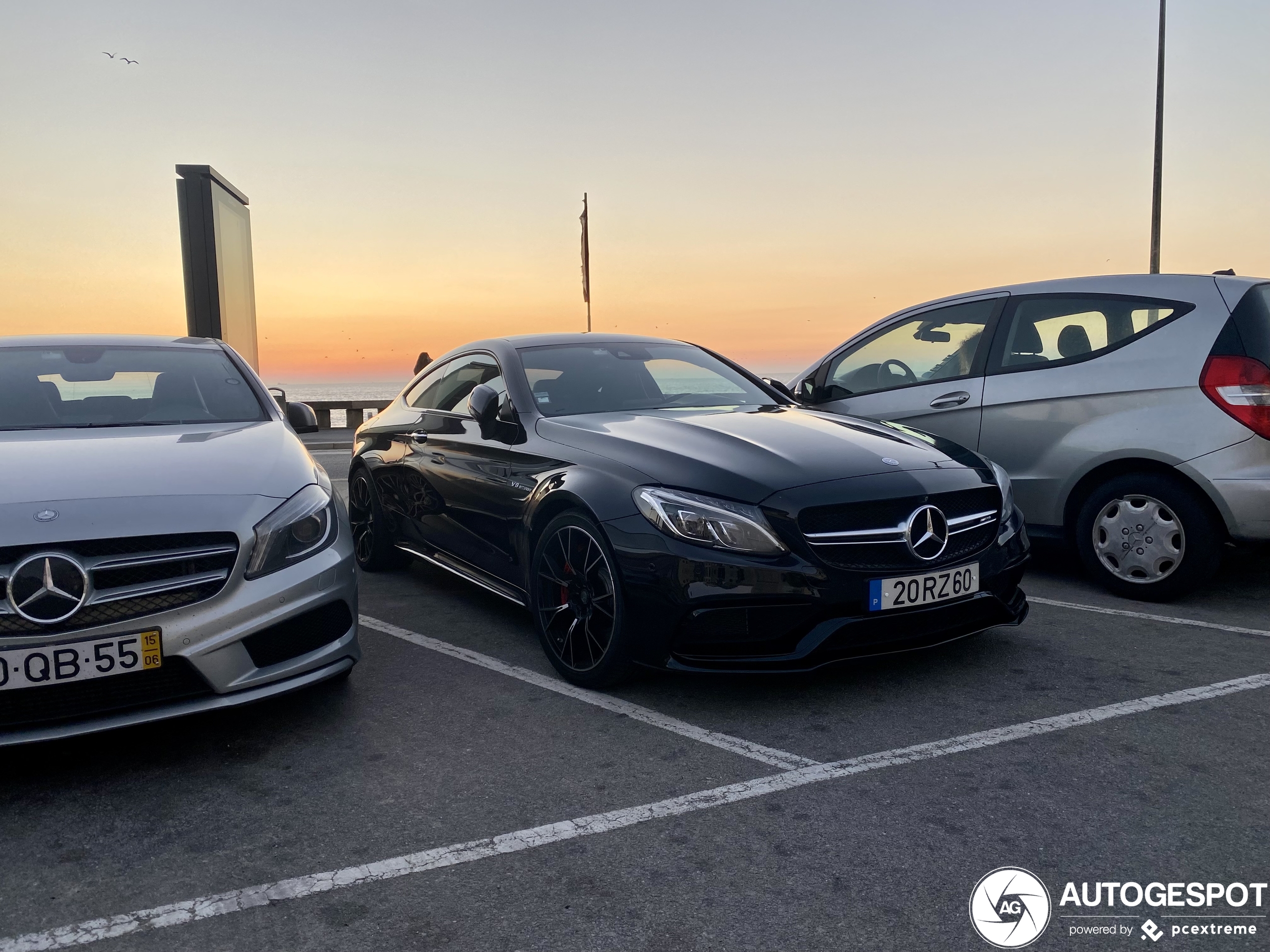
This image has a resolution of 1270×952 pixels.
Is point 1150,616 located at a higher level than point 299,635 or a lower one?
lower

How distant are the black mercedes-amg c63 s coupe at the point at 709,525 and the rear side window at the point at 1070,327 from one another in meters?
1.43

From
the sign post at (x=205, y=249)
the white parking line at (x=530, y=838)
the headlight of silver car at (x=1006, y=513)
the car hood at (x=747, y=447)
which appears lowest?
the white parking line at (x=530, y=838)

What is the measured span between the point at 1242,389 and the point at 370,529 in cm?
465

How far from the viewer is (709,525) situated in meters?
3.36

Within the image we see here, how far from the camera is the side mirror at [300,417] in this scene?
4.58 meters

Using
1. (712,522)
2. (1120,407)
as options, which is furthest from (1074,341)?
(712,522)

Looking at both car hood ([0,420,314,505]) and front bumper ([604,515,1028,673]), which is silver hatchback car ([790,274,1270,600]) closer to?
front bumper ([604,515,1028,673])

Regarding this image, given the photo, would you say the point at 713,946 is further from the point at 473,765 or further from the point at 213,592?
the point at 213,592

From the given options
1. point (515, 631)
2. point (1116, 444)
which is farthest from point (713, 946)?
point (1116, 444)

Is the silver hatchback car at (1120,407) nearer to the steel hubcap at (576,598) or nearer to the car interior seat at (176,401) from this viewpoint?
the steel hubcap at (576,598)

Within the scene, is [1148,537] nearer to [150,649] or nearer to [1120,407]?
[1120,407]

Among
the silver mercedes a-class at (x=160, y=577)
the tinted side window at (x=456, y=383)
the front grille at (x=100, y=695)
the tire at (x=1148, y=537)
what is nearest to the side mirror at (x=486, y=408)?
the tinted side window at (x=456, y=383)

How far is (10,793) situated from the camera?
2.88 metres

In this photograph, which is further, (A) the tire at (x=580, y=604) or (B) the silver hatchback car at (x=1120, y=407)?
(B) the silver hatchback car at (x=1120, y=407)
